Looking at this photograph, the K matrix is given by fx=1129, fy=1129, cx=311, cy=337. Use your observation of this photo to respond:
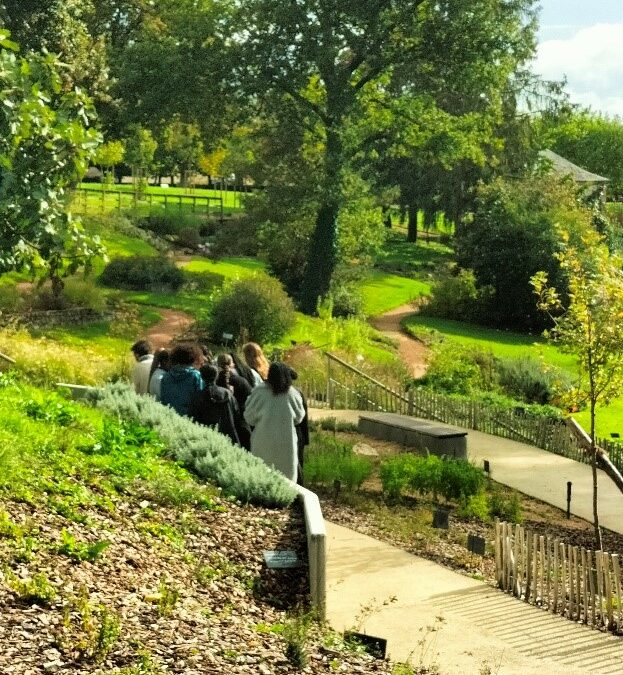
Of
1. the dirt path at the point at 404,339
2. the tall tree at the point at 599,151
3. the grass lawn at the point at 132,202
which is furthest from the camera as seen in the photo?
the tall tree at the point at 599,151

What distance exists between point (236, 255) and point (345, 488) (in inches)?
1392

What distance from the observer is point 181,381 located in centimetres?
1228

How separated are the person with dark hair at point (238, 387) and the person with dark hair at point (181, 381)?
0.97ft

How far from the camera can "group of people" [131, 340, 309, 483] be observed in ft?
37.4

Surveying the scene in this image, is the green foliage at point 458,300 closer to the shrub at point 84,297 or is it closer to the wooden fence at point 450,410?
the shrub at point 84,297

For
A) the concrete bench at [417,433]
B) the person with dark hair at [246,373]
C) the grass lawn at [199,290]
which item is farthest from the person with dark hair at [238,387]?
the grass lawn at [199,290]

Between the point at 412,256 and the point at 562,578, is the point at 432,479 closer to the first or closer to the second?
the point at 562,578

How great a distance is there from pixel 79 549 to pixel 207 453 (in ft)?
10.1

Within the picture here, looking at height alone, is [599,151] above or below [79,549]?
above

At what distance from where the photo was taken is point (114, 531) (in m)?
8.54

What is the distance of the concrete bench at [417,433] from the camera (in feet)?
60.3

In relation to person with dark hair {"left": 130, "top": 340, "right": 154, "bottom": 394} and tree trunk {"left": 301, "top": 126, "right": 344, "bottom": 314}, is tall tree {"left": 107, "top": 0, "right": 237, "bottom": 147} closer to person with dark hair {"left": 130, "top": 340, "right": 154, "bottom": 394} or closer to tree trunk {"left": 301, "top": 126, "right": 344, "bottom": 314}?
tree trunk {"left": 301, "top": 126, "right": 344, "bottom": 314}

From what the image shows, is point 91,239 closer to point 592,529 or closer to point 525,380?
point 592,529

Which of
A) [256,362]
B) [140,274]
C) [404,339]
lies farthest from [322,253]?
[256,362]
